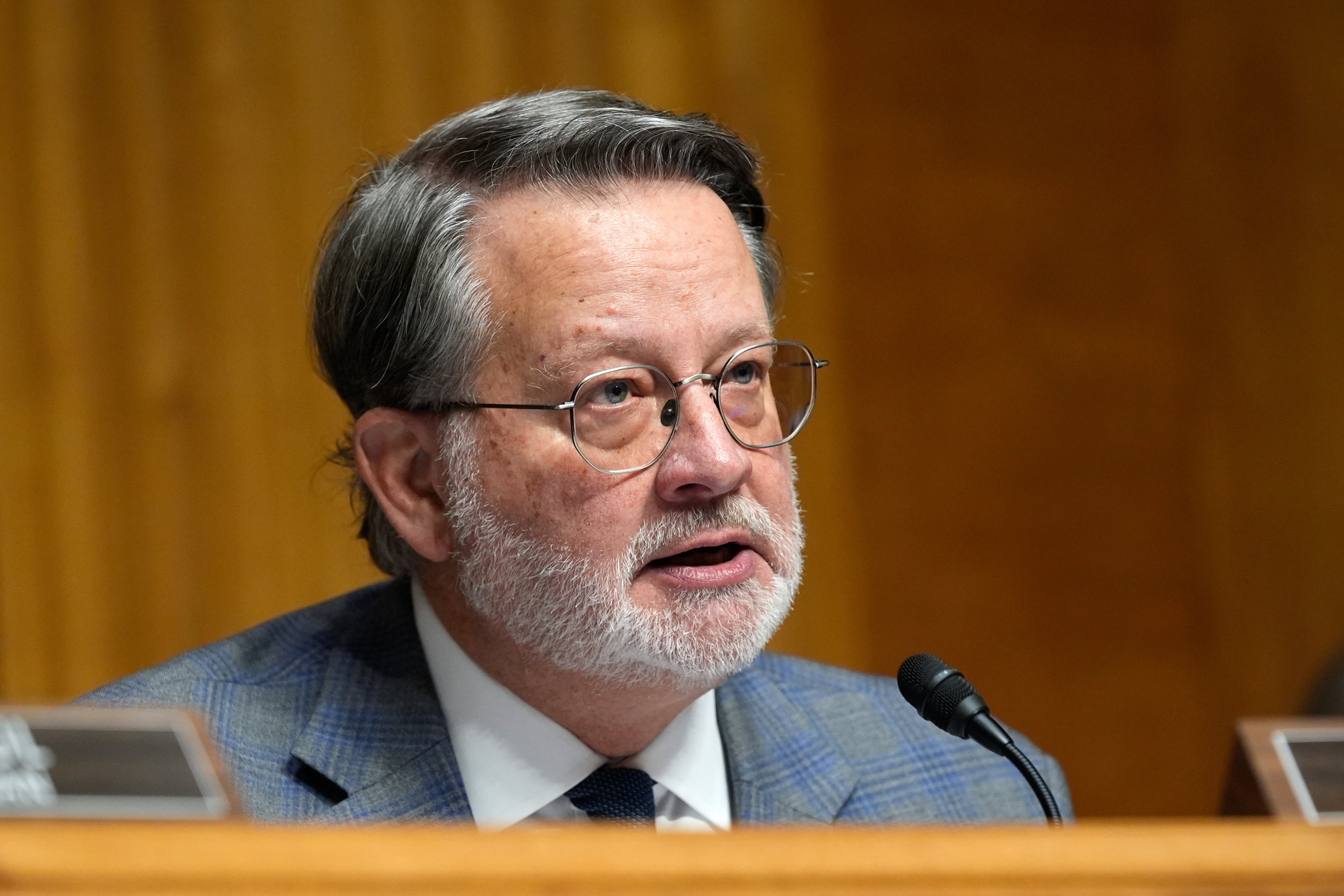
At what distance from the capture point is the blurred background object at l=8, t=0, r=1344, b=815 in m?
2.79

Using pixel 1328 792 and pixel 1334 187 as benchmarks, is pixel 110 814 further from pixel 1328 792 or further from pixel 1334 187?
pixel 1334 187

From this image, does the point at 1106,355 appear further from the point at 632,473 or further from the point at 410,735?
the point at 410,735

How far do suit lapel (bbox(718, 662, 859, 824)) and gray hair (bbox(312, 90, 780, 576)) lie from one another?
0.50m

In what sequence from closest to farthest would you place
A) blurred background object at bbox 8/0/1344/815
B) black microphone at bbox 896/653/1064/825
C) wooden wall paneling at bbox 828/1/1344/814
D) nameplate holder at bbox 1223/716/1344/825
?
nameplate holder at bbox 1223/716/1344/825, black microphone at bbox 896/653/1064/825, blurred background object at bbox 8/0/1344/815, wooden wall paneling at bbox 828/1/1344/814

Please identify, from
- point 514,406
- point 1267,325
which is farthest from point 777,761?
point 1267,325

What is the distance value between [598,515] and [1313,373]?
3.01 meters

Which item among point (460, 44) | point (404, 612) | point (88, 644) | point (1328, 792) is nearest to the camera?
point (1328, 792)

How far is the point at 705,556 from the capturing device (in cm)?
167

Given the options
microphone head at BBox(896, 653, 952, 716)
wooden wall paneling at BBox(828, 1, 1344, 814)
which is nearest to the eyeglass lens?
microphone head at BBox(896, 653, 952, 716)

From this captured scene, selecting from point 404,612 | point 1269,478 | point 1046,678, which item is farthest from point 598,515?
point 1269,478

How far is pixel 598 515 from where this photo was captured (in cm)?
161

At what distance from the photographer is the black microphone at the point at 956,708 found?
137 cm

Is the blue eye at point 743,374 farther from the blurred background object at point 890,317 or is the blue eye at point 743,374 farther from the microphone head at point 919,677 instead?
the blurred background object at point 890,317

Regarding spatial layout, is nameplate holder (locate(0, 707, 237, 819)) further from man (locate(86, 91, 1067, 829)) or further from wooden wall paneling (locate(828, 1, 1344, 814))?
wooden wall paneling (locate(828, 1, 1344, 814))
